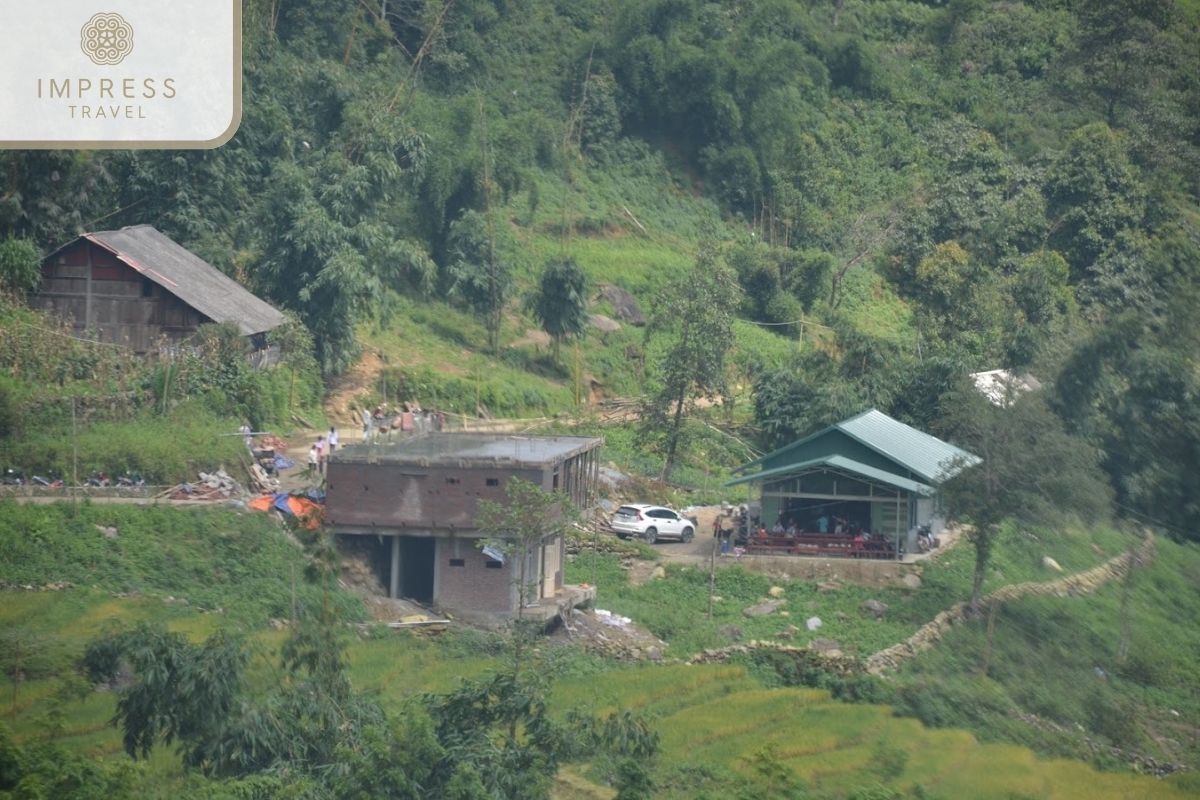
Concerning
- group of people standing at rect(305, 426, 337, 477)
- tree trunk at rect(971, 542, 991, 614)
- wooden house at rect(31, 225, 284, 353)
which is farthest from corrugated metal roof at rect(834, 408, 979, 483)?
wooden house at rect(31, 225, 284, 353)

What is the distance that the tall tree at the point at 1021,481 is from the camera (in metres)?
19.0

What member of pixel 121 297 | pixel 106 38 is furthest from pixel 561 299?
pixel 106 38

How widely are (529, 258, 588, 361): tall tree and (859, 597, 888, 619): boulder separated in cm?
1008

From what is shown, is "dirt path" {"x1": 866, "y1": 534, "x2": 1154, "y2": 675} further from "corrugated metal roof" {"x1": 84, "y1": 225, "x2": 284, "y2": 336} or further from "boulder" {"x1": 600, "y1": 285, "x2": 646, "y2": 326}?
"boulder" {"x1": 600, "y1": 285, "x2": 646, "y2": 326}

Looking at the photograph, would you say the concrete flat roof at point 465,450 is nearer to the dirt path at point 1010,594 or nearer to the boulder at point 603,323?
the dirt path at point 1010,594

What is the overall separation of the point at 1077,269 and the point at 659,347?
34.8 feet

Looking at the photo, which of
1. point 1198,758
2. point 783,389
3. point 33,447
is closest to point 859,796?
point 1198,758

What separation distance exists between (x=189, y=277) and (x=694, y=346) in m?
7.94

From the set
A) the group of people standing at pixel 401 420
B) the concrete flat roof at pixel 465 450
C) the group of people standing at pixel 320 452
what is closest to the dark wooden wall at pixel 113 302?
the group of people standing at pixel 320 452

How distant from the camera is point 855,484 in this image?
21172 millimetres

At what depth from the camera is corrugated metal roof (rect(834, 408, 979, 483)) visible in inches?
800

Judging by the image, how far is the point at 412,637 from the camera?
16.8m

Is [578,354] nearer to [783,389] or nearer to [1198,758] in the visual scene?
[783,389]

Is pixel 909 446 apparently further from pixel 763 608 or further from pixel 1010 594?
pixel 763 608
